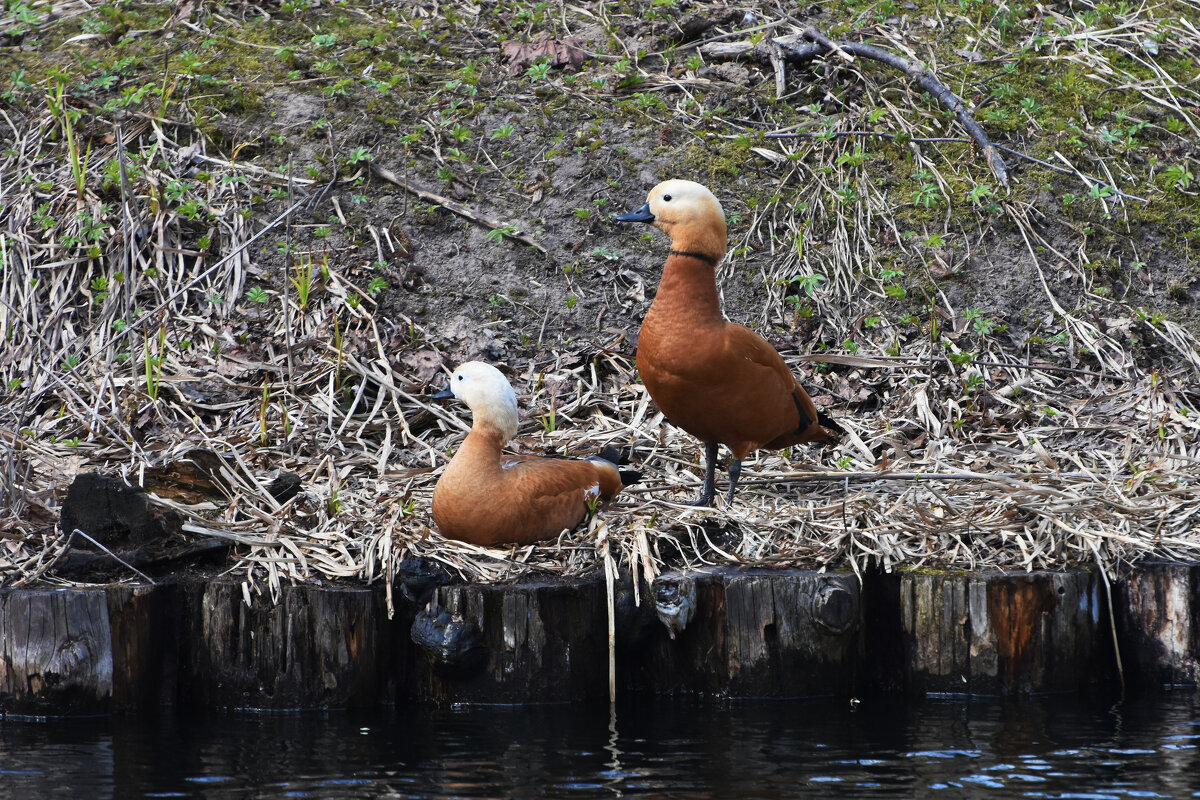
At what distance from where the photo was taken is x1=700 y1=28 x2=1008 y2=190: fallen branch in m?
7.20

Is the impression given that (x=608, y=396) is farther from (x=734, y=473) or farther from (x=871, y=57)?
(x=871, y=57)

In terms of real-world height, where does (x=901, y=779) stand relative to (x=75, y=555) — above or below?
below

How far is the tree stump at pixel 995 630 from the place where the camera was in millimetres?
4062

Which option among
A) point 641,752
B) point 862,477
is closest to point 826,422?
point 862,477

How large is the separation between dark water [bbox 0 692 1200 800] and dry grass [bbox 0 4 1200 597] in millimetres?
499

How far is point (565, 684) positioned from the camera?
4039 millimetres

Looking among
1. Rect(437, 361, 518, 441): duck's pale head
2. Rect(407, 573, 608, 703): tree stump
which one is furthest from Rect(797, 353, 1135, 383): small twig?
Rect(407, 573, 608, 703): tree stump

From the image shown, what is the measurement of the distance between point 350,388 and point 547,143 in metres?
2.32

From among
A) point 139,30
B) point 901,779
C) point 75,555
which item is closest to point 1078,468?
point 901,779

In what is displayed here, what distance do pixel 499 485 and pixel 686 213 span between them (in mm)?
1236

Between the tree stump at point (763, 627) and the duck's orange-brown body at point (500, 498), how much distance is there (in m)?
0.53

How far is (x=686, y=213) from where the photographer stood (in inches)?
178

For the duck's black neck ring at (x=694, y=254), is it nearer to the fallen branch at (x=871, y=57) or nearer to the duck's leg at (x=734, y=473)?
the duck's leg at (x=734, y=473)

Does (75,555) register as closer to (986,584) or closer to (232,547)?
(232,547)
